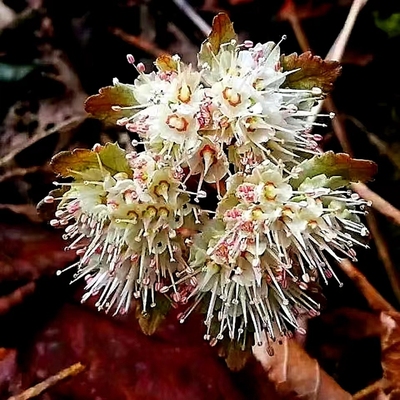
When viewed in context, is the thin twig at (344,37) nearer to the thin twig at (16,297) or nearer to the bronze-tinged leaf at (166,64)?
the bronze-tinged leaf at (166,64)

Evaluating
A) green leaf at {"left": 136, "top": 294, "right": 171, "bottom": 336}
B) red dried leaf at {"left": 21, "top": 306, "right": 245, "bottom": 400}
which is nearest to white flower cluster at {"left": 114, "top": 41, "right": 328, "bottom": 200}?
green leaf at {"left": 136, "top": 294, "right": 171, "bottom": 336}

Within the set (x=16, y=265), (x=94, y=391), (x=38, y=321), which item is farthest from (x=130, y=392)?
(x=16, y=265)

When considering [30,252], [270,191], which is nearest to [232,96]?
[270,191]

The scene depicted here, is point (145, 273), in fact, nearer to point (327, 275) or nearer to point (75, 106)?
point (327, 275)

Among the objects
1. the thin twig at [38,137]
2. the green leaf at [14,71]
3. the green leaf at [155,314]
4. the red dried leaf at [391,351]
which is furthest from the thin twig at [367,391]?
the green leaf at [14,71]

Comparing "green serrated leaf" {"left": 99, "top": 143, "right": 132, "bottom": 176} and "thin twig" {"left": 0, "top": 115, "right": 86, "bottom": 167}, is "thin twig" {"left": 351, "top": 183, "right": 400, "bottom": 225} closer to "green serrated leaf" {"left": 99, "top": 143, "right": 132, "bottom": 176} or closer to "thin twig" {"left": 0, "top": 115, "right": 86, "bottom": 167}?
"green serrated leaf" {"left": 99, "top": 143, "right": 132, "bottom": 176}
